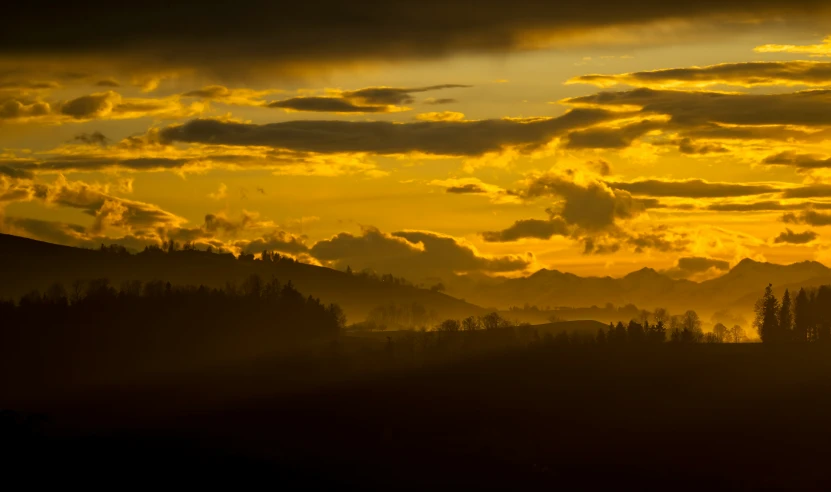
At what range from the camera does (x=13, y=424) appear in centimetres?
17938

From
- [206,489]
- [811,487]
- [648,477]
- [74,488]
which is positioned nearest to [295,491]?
[206,489]

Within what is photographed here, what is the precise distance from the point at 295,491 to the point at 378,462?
96.8 feet

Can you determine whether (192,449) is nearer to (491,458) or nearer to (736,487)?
(491,458)

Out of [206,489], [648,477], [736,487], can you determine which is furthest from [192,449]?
[736,487]

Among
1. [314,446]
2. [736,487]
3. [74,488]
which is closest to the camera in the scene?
[74,488]

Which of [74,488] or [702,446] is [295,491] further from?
[702,446]

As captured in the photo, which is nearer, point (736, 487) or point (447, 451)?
point (736, 487)

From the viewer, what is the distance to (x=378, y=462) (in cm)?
18262

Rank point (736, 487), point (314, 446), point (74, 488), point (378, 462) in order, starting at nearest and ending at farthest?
point (74, 488), point (736, 487), point (378, 462), point (314, 446)

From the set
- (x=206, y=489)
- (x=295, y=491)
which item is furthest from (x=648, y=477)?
(x=206, y=489)

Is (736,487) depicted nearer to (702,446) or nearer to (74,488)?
(702,446)

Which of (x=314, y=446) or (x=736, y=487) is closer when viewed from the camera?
(x=736, y=487)

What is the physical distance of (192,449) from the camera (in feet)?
602

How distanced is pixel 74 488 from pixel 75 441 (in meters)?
35.3
